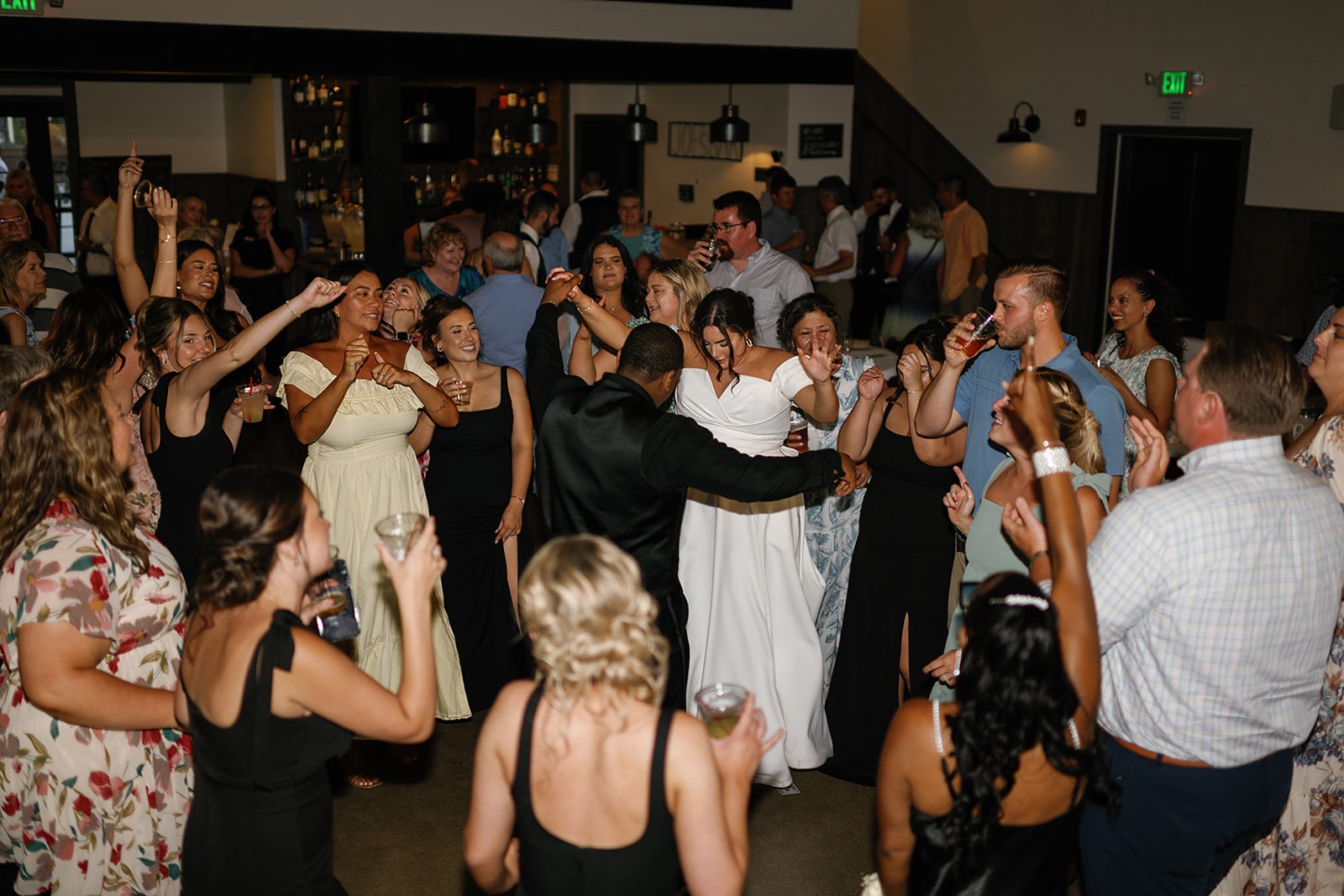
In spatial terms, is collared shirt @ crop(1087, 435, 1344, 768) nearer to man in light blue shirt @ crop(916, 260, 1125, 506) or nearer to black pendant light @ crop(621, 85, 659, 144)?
man in light blue shirt @ crop(916, 260, 1125, 506)

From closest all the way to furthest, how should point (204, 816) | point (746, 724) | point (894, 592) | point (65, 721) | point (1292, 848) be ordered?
1. point (746, 724)
2. point (204, 816)
3. point (65, 721)
4. point (1292, 848)
5. point (894, 592)

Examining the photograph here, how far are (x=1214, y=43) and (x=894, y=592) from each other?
24.8 ft

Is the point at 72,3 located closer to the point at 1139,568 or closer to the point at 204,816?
the point at 204,816

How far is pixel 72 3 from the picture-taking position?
24.8 feet

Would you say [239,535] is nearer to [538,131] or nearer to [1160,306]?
[1160,306]

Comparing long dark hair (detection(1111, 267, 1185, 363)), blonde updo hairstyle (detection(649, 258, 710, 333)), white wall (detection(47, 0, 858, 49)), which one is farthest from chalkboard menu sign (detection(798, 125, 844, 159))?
blonde updo hairstyle (detection(649, 258, 710, 333))

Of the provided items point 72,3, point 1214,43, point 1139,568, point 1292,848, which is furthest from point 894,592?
point 1214,43

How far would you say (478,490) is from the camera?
4012mm

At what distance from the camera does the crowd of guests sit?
184cm

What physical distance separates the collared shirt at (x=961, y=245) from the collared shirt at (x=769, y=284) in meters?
3.63

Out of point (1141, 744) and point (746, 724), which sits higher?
point (746, 724)

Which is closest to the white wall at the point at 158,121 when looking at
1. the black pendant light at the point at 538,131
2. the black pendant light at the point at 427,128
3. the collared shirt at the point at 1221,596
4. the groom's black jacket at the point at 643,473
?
the black pendant light at the point at 427,128

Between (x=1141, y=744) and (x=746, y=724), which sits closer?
(x=746, y=724)

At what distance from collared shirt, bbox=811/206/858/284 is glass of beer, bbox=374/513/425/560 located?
7241 mm
